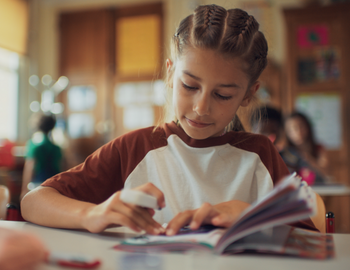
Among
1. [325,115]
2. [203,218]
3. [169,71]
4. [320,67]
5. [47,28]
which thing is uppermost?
[47,28]

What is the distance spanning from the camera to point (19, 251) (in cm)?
38

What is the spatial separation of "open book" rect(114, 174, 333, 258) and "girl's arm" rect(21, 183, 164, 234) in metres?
Answer: 0.04

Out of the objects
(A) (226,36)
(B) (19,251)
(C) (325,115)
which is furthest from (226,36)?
(C) (325,115)

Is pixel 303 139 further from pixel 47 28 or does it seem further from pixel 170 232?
pixel 47 28

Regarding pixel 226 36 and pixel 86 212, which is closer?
pixel 86 212

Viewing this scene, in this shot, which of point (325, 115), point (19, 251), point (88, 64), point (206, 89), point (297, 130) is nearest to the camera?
point (19, 251)

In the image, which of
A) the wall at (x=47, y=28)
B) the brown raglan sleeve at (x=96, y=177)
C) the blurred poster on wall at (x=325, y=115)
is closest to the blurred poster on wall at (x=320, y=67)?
the blurred poster on wall at (x=325, y=115)

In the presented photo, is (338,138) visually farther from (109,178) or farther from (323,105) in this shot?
(109,178)

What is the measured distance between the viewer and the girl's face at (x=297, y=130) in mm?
3227

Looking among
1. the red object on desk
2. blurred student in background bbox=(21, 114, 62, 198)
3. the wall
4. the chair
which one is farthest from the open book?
the wall

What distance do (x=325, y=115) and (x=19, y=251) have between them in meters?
3.92

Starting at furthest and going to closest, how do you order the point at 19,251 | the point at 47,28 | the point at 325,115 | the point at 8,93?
the point at 47,28 < the point at 8,93 < the point at 325,115 < the point at 19,251

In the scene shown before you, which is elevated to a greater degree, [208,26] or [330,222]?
[208,26]

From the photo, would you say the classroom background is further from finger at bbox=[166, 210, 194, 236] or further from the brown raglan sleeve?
finger at bbox=[166, 210, 194, 236]
